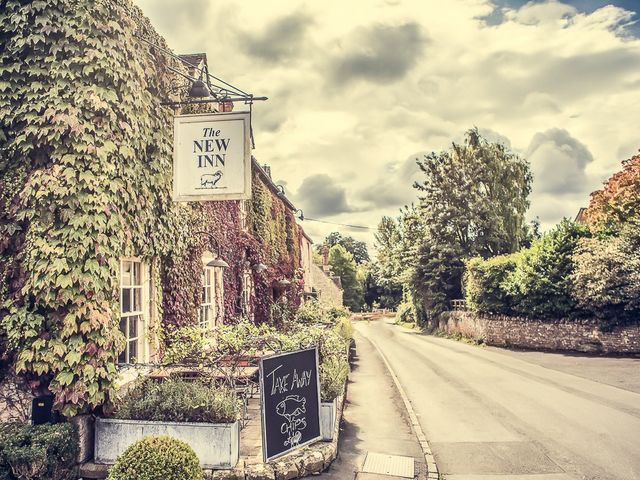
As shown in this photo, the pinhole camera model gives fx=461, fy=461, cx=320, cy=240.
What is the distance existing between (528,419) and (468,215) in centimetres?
2735

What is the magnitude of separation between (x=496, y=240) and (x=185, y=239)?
95.8 feet

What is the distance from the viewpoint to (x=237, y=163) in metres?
7.53

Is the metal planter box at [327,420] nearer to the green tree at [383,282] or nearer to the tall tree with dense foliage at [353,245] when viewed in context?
the green tree at [383,282]

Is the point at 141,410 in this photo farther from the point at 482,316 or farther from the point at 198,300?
the point at 482,316

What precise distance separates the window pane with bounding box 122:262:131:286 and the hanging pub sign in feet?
6.03

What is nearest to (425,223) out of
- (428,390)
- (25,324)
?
(428,390)

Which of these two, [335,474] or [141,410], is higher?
[141,410]

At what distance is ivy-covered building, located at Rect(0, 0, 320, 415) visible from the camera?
6602mm

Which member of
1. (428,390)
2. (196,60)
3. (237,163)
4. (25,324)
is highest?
(196,60)

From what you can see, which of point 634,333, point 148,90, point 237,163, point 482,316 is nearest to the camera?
point 237,163

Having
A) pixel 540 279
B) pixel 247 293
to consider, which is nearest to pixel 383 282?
pixel 540 279

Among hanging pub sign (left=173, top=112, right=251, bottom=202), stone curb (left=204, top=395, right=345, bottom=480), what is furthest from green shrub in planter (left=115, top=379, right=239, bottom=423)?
hanging pub sign (left=173, top=112, right=251, bottom=202)

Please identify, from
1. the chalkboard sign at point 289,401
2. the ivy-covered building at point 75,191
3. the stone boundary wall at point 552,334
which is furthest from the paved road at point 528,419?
the ivy-covered building at point 75,191

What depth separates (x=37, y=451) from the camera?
5.81 meters
